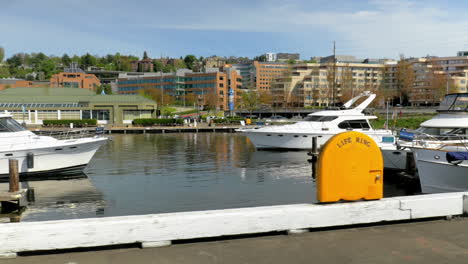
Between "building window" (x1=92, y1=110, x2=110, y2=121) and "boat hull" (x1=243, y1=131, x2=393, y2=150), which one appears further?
"building window" (x1=92, y1=110, x2=110, y2=121)

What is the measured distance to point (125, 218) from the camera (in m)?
5.99

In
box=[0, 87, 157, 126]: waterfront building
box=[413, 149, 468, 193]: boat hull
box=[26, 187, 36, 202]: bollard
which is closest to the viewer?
box=[413, 149, 468, 193]: boat hull

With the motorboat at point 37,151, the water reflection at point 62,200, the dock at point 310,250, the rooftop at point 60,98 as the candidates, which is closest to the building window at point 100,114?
the rooftop at point 60,98

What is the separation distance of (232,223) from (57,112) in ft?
228

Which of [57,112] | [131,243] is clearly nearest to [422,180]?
[131,243]

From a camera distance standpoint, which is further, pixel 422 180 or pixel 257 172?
pixel 257 172

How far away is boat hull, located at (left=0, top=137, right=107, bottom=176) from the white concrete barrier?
15709mm

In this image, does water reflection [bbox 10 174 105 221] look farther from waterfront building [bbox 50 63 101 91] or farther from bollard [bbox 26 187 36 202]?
waterfront building [bbox 50 63 101 91]

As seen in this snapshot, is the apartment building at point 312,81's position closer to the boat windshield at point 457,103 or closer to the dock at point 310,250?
the boat windshield at point 457,103

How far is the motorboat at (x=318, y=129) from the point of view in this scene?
30703 mm

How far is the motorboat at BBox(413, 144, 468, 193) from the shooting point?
1386 centimetres

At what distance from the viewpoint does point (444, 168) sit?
14.4 meters

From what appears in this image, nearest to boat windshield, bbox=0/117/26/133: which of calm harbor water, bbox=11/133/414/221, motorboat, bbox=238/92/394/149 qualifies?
calm harbor water, bbox=11/133/414/221

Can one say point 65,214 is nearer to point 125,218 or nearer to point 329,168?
point 125,218
